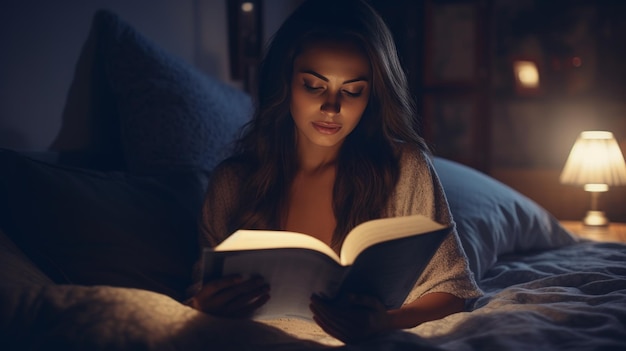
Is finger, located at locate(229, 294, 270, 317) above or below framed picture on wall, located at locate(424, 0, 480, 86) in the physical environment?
below

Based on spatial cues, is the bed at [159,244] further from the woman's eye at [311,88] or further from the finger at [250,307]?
the woman's eye at [311,88]

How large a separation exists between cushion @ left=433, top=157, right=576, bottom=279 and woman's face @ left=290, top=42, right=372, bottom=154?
55 cm

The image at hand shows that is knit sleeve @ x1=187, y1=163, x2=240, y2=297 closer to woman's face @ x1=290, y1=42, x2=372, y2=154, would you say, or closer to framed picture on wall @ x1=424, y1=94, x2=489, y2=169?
woman's face @ x1=290, y1=42, x2=372, y2=154

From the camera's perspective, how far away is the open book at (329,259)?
80 centimetres

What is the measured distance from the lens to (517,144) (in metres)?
4.10

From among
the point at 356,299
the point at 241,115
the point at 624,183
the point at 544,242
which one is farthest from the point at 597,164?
the point at 356,299

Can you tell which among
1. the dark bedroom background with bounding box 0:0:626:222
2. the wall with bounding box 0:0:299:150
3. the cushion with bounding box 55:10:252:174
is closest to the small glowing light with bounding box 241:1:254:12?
the dark bedroom background with bounding box 0:0:626:222

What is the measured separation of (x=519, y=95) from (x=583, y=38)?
483 millimetres

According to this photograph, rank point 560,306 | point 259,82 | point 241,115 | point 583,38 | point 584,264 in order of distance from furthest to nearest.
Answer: point 583,38 < point 241,115 < point 584,264 < point 259,82 < point 560,306

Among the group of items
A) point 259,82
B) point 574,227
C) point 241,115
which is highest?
point 259,82

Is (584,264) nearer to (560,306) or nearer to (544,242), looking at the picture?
(544,242)

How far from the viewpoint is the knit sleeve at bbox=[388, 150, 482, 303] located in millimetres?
1113

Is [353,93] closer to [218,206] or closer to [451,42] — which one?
[218,206]

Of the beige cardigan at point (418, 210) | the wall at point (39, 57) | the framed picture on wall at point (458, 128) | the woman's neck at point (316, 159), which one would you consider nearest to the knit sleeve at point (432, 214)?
the beige cardigan at point (418, 210)
